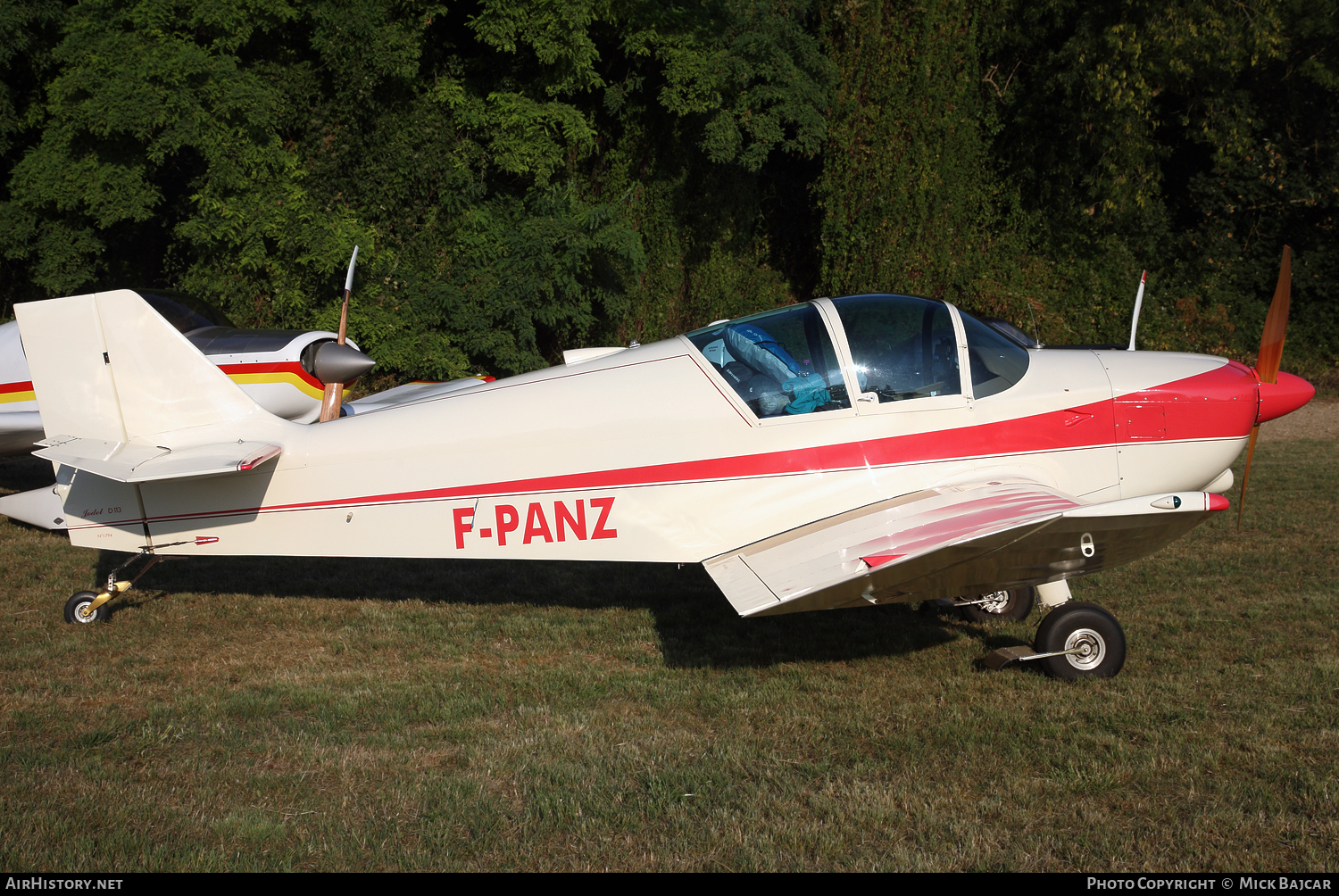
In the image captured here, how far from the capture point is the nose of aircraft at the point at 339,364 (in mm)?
7605

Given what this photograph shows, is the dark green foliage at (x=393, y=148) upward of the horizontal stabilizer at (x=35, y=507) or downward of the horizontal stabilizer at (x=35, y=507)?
upward

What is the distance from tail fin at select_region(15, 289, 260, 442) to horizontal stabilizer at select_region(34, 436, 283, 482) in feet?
0.33

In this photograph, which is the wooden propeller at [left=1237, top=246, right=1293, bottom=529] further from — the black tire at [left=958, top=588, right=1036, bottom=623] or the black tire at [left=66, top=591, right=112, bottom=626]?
the black tire at [left=66, top=591, right=112, bottom=626]

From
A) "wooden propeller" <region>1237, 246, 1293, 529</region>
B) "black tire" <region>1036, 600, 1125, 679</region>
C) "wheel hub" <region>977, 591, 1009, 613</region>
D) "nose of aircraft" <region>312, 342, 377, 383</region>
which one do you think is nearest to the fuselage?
"wooden propeller" <region>1237, 246, 1293, 529</region>

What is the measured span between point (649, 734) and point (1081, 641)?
227 centimetres

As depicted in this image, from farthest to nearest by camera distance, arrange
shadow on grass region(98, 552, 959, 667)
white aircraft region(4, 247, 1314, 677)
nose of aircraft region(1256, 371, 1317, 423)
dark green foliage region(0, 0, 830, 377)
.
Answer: dark green foliage region(0, 0, 830, 377) < shadow on grass region(98, 552, 959, 667) < nose of aircraft region(1256, 371, 1317, 423) < white aircraft region(4, 247, 1314, 677)

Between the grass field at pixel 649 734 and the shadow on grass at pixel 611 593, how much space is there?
0.12ft

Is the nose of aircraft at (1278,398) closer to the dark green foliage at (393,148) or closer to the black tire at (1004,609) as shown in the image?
the black tire at (1004,609)

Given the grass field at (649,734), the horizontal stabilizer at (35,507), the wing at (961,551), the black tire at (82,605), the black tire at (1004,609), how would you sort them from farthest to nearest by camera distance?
1. the horizontal stabilizer at (35,507)
2. the black tire at (82,605)
3. the black tire at (1004,609)
4. the wing at (961,551)
5. the grass field at (649,734)

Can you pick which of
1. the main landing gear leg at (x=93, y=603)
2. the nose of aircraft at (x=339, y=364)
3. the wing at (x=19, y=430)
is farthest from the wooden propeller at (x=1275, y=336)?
the wing at (x=19, y=430)

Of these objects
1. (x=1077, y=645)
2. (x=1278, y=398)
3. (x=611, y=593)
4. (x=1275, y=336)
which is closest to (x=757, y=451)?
(x=1077, y=645)

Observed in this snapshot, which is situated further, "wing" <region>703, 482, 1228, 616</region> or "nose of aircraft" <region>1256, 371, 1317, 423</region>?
"nose of aircraft" <region>1256, 371, 1317, 423</region>

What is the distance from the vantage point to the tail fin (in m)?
5.32
